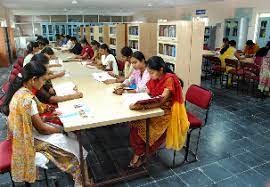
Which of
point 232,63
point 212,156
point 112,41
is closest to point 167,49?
point 232,63

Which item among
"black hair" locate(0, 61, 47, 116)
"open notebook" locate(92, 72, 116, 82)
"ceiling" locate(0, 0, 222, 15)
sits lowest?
"open notebook" locate(92, 72, 116, 82)

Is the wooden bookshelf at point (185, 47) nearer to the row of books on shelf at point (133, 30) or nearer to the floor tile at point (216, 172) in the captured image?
the row of books on shelf at point (133, 30)

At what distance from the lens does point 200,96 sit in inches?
102

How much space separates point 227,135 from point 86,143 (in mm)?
2002

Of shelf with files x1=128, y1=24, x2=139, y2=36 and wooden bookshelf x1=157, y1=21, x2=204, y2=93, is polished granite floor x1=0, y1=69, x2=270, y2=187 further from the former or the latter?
shelf with files x1=128, y1=24, x2=139, y2=36


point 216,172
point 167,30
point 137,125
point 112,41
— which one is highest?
point 167,30

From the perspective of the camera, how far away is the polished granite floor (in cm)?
237

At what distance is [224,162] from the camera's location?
2682mm

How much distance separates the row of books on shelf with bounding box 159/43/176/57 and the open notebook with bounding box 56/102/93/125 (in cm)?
276

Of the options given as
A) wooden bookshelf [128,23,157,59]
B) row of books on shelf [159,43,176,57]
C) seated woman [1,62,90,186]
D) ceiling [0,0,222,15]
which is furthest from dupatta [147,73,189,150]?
ceiling [0,0,222,15]

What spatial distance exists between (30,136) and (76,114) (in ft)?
1.40

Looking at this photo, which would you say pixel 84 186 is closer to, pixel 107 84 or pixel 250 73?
pixel 107 84

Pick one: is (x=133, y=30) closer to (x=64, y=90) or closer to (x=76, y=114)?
(x=64, y=90)

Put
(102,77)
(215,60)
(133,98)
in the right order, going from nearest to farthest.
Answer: (133,98) → (102,77) → (215,60)
